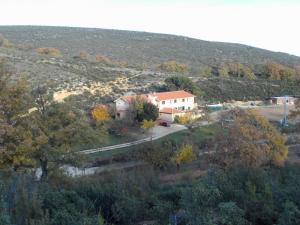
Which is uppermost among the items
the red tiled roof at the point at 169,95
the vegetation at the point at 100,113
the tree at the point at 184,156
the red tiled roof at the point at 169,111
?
the red tiled roof at the point at 169,95

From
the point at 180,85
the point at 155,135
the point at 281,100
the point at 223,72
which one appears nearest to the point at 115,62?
the point at 223,72

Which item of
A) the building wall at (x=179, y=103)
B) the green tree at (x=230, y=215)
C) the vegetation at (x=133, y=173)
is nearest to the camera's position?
the green tree at (x=230, y=215)

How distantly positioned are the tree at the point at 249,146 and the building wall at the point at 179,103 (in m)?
23.8

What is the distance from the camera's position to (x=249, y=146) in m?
24.6

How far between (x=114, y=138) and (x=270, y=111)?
25.7 metres

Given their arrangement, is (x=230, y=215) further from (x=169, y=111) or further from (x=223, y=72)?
(x=223, y=72)

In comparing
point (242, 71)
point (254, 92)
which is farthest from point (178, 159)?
point (242, 71)

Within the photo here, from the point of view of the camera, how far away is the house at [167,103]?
47344 millimetres

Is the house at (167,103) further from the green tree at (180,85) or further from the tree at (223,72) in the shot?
the tree at (223,72)

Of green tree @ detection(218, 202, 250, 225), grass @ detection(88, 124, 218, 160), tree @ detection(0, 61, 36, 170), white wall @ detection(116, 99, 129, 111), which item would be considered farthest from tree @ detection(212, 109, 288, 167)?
white wall @ detection(116, 99, 129, 111)

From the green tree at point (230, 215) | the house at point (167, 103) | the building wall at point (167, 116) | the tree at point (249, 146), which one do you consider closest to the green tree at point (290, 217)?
the green tree at point (230, 215)

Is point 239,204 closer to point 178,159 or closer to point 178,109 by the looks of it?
point 178,159

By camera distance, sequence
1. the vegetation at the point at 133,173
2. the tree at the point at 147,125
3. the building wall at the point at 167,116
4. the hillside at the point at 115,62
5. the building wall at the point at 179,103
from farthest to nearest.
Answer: the hillside at the point at 115,62, the building wall at the point at 179,103, the building wall at the point at 167,116, the tree at the point at 147,125, the vegetation at the point at 133,173

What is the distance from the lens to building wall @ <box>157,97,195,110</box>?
52.3 metres
